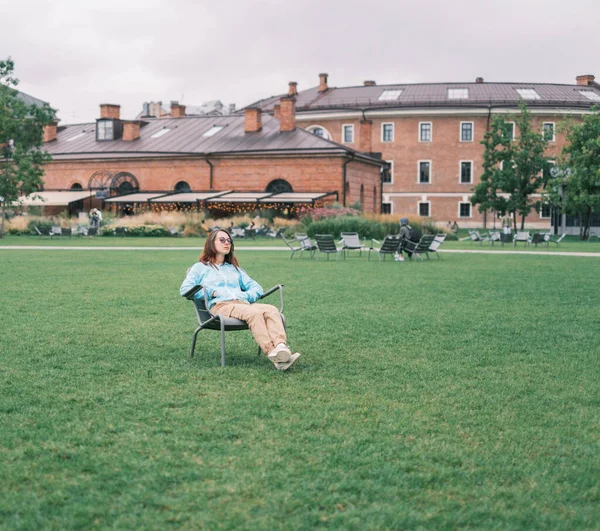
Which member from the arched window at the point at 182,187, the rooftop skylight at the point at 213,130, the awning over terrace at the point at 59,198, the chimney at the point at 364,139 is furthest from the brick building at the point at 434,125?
the awning over terrace at the point at 59,198

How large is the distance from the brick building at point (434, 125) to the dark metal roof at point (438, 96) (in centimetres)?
7

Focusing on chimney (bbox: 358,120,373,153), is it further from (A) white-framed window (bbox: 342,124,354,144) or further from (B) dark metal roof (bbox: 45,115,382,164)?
(A) white-framed window (bbox: 342,124,354,144)

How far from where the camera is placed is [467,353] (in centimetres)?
799

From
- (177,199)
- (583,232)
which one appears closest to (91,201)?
(177,199)

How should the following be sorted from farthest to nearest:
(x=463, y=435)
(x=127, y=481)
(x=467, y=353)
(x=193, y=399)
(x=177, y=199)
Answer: (x=177, y=199) → (x=467, y=353) → (x=193, y=399) → (x=463, y=435) → (x=127, y=481)

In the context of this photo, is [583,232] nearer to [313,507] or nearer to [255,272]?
[255,272]

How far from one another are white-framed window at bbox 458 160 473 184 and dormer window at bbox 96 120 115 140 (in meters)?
26.3

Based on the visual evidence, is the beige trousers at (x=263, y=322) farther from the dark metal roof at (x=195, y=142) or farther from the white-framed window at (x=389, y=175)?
the white-framed window at (x=389, y=175)

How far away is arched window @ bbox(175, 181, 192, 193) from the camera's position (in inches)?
1986

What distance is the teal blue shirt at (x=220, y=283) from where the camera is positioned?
24.8 feet

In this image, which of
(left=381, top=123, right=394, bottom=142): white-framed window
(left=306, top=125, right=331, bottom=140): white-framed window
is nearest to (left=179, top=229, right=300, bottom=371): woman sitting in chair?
(left=306, top=125, right=331, bottom=140): white-framed window

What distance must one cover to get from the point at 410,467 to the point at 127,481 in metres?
1.52

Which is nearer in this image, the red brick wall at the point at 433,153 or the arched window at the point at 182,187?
the arched window at the point at 182,187

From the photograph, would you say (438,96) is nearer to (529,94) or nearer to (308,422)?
(529,94)
